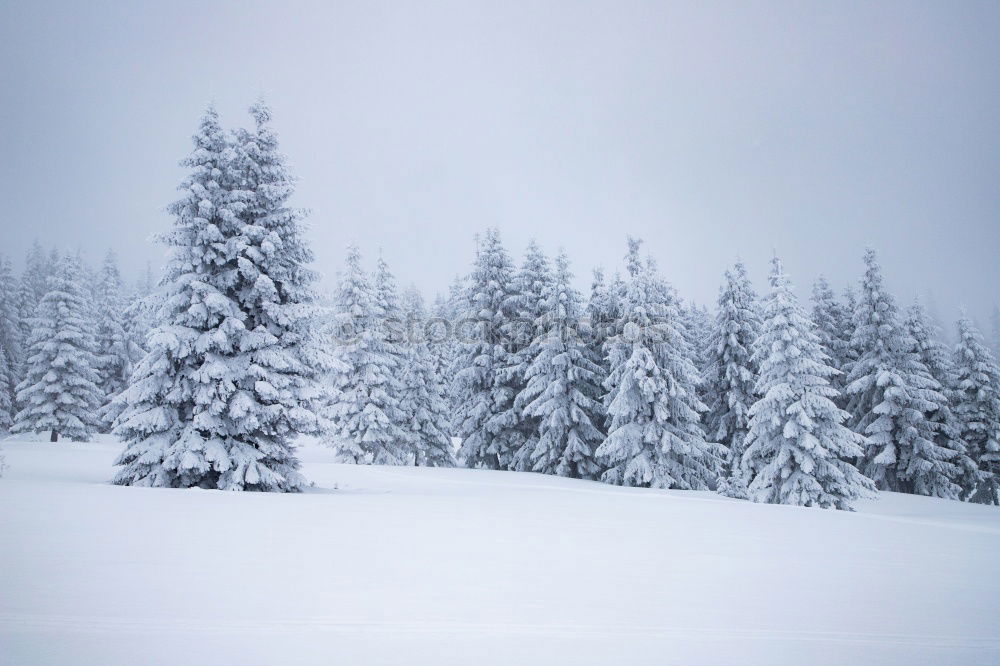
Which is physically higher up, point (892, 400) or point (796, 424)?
point (892, 400)

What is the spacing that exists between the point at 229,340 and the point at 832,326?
34941 millimetres

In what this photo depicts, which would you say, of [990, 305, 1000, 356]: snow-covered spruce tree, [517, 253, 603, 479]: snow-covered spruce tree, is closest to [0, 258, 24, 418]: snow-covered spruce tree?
[517, 253, 603, 479]: snow-covered spruce tree

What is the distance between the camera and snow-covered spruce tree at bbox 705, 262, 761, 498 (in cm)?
2930

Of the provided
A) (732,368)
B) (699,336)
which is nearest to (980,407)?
(732,368)

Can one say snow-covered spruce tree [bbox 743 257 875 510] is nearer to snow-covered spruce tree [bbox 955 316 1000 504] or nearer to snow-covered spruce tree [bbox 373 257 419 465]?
snow-covered spruce tree [bbox 955 316 1000 504]

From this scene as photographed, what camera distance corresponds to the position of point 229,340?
1475 cm

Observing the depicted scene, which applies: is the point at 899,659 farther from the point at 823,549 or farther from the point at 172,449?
the point at 172,449

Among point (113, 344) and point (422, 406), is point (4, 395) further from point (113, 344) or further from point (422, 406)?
point (422, 406)

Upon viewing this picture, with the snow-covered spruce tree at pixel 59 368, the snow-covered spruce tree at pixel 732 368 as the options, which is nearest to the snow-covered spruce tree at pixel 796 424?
the snow-covered spruce tree at pixel 732 368

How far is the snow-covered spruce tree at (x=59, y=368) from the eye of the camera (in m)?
32.7

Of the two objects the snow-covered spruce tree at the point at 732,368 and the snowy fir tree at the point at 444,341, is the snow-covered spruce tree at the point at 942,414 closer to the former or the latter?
the snow-covered spruce tree at the point at 732,368

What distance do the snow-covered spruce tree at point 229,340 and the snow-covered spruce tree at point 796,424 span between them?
18193 mm

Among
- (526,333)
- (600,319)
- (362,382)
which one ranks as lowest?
(362,382)

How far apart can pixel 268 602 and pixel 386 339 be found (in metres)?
29.1
